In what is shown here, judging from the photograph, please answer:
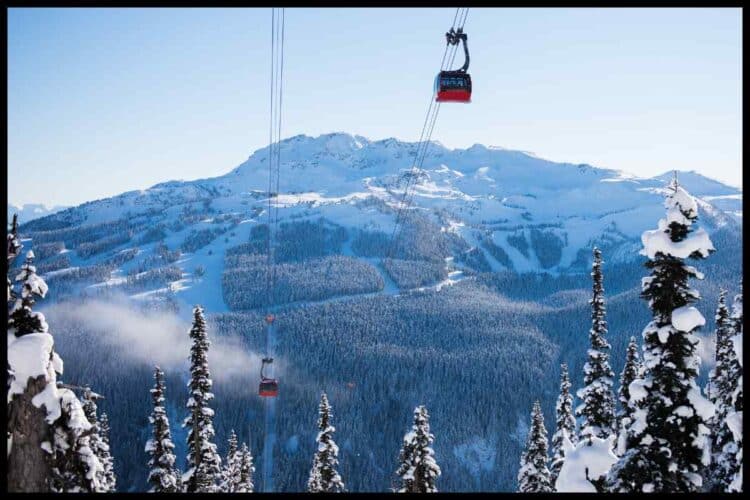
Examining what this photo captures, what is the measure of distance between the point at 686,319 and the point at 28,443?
1295 cm

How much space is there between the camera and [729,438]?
17656mm

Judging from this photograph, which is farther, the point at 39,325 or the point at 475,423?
the point at 475,423

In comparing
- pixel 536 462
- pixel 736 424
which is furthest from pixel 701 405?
pixel 536 462

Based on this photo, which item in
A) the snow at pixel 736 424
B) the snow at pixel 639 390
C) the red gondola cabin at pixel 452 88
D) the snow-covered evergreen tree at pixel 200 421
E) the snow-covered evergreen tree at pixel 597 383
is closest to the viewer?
the snow at pixel 736 424

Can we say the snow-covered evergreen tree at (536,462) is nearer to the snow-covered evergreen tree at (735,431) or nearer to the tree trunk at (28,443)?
the snow-covered evergreen tree at (735,431)

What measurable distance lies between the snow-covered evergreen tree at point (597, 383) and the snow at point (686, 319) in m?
9.30

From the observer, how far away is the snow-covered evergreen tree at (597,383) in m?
22.7

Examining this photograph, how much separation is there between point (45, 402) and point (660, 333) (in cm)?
1249

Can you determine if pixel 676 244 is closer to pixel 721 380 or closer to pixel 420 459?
pixel 721 380

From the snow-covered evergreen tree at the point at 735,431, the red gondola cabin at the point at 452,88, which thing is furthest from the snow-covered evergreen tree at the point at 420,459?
the red gondola cabin at the point at 452,88
